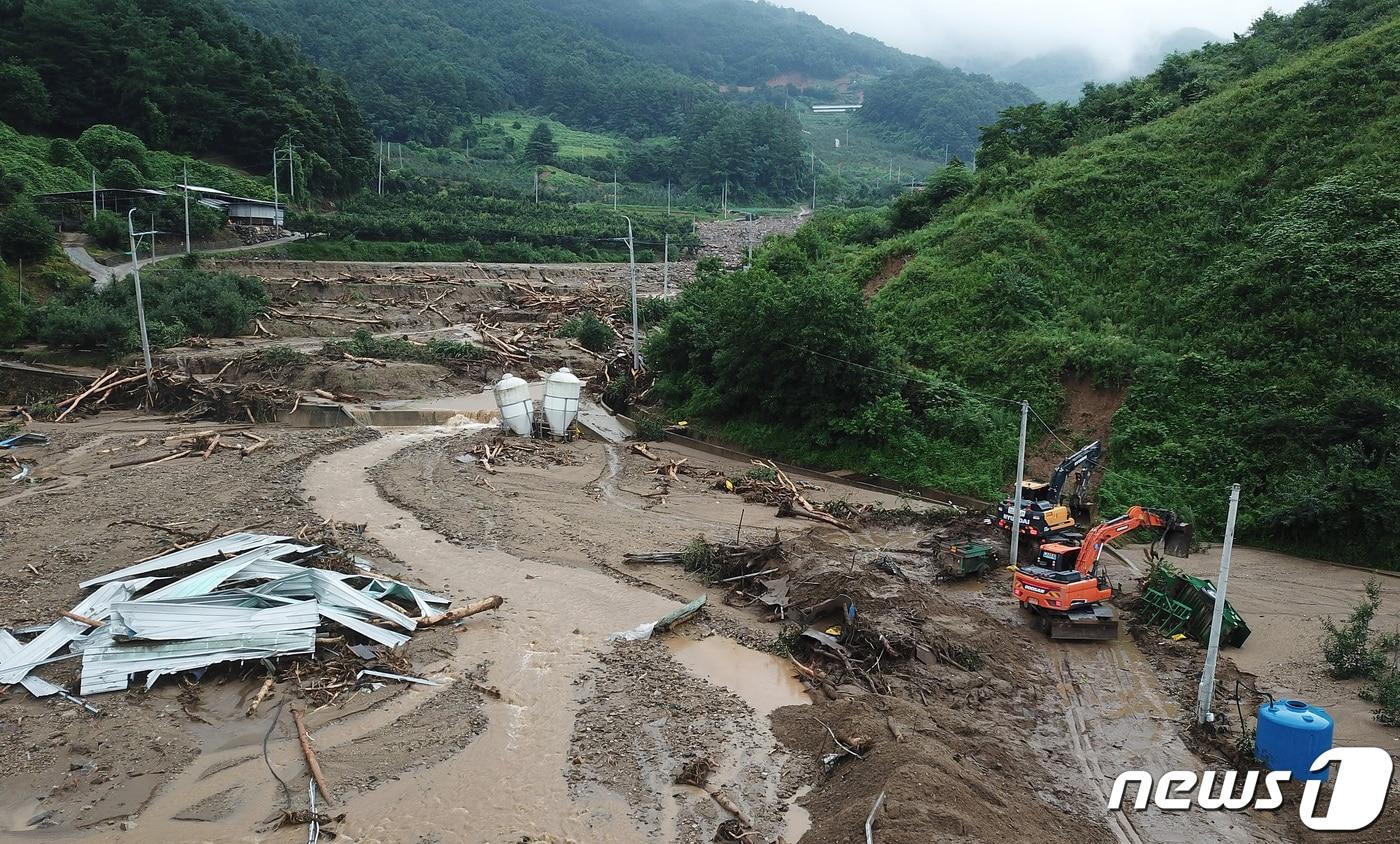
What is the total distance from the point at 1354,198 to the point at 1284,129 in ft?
20.2

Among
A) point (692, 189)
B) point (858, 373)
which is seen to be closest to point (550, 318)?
point (858, 373)

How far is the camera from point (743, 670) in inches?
554

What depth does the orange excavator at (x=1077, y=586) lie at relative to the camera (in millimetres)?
15031

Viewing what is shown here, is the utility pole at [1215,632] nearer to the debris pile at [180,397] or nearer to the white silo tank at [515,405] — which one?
the white silo tank at [515,405]

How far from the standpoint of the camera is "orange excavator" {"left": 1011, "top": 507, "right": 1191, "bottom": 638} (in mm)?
15031

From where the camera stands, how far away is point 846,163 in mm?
151125

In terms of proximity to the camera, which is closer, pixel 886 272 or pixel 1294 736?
pixel 1294 736

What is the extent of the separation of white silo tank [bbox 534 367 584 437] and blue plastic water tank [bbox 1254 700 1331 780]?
22.7 meters

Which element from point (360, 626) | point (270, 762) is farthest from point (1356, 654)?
point (270, 762)

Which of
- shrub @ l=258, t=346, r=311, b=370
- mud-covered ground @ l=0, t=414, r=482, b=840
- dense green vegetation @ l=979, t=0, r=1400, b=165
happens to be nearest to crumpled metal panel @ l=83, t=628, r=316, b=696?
mud-covered ground @ l=0, t=414, r=482, b=840

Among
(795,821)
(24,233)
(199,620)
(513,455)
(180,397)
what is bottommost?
(180,397)

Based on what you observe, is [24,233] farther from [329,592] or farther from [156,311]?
[329,592]

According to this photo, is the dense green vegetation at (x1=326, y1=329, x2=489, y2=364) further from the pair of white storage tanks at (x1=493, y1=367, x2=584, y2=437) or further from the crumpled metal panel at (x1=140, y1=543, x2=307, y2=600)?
the crumpled metal panel at (x1=140, y1=543, x2=307, y2=600)

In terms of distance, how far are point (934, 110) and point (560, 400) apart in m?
166
